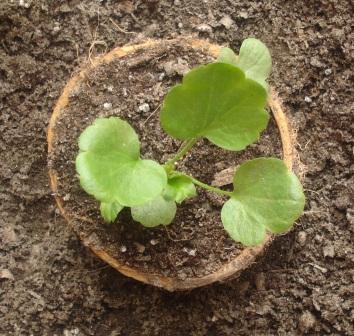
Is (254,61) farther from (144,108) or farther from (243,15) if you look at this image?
(243,15)

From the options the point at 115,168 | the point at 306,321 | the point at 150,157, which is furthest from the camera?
the point at 306,321

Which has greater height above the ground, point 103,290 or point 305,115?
point 305,115

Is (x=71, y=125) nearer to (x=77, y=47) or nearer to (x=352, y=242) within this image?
(x=77, y=47)

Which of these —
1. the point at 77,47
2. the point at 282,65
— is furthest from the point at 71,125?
the point at 282,65

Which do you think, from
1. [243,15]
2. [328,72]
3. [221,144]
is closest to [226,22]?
[243,15]

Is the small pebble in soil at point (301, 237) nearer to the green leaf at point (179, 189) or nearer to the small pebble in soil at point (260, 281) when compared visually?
the small pebble in soil at point (260, 281)

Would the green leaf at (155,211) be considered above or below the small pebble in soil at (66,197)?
above

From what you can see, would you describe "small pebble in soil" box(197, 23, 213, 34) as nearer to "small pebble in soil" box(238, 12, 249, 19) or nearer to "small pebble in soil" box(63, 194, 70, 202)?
"small pebble in soil" box(238, 12, 249, 19)

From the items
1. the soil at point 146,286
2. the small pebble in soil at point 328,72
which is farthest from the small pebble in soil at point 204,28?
the small pebble in soil at point 328,72
